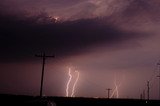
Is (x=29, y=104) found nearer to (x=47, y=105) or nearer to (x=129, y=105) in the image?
(x=47, y=105)

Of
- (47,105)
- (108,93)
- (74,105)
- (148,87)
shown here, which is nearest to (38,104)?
(47,105)

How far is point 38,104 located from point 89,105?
147 feet

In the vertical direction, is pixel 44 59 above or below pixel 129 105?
above

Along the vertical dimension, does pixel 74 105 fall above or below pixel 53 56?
below

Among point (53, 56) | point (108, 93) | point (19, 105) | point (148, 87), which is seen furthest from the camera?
point (108, 93)

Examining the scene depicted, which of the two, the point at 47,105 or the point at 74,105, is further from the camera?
the point at 74,105

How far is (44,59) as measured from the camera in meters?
66.8

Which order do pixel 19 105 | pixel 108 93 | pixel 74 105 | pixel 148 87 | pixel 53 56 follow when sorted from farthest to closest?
pixel 108 93 < pixel 148 87 < pixel 74 105 < pixel 53 56 < pixel 19 105

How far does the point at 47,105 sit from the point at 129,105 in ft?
161

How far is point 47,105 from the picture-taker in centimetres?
3281

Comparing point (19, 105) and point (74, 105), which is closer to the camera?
point (19, 105)

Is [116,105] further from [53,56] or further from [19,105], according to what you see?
[19,105]

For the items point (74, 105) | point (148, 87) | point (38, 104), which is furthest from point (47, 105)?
point (148, 87)

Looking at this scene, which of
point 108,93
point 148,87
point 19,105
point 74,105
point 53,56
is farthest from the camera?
point 108,93
